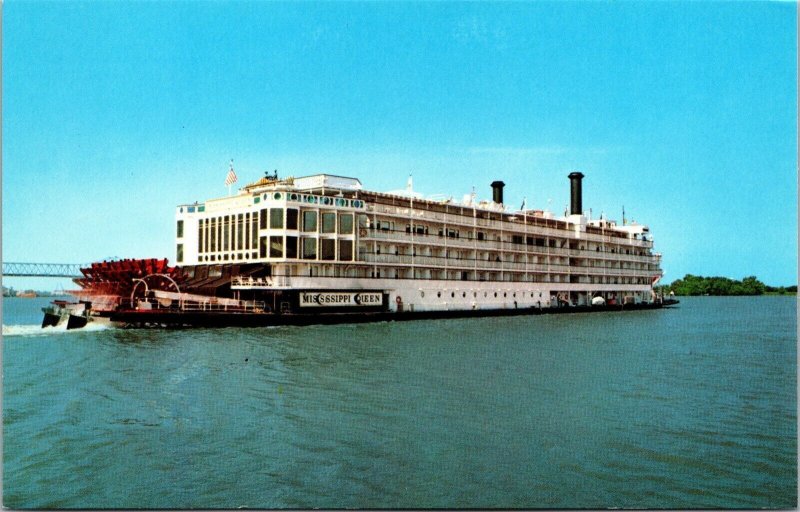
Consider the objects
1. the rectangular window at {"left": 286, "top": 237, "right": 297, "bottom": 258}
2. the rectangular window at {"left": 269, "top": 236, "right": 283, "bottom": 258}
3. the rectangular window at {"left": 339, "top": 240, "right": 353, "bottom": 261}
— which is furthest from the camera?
the rectangular window at {"left": 339, "top": 240, "right": 353, "bottom": 261}

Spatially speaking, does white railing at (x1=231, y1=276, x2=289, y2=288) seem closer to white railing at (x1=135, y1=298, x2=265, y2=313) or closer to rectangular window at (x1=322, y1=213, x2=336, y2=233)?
white railing at (x1=135, y1=298, x2=265, y2=313)

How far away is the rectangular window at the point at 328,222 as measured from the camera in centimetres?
3670

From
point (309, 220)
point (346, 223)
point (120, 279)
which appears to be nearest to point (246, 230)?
point (309, 220)

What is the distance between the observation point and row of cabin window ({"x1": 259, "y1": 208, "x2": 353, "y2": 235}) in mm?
34969

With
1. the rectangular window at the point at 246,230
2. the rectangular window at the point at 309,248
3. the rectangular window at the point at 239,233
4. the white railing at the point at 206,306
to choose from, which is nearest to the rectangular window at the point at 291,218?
the rectangular window at the point at 309,248

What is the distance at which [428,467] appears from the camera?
1045cm

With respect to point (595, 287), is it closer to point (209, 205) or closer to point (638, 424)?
point (209, 205)

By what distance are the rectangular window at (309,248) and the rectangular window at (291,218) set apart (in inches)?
38.5

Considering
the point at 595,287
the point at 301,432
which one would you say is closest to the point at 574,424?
the point at 301,432

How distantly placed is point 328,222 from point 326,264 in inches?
88.5

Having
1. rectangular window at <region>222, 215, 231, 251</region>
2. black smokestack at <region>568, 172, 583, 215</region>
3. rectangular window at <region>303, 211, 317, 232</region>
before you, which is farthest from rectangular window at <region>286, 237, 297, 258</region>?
black smokestack at <region>568, 172, 583, 215</region>

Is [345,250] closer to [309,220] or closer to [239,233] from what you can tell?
[309,220]

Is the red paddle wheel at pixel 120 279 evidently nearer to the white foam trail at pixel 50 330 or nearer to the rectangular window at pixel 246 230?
the white foam trail at pixel 50 330

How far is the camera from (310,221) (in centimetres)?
3612
